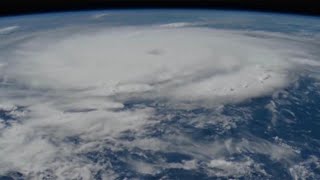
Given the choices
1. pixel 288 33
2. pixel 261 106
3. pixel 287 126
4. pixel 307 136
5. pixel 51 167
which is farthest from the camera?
pixel 288 33

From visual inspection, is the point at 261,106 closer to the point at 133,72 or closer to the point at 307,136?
the point at 307,136

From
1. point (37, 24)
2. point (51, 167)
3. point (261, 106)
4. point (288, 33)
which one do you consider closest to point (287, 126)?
point (261, 106)

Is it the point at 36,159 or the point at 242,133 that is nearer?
the point at 36,159

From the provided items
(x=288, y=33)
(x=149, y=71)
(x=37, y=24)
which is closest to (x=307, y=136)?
(x=149, y=71)

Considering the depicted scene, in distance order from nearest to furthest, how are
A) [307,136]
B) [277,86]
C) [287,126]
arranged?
[307,136] < [287,126] < [277,86]

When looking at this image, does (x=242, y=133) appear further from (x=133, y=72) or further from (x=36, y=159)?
(x=133, y=72)

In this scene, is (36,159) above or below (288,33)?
below
